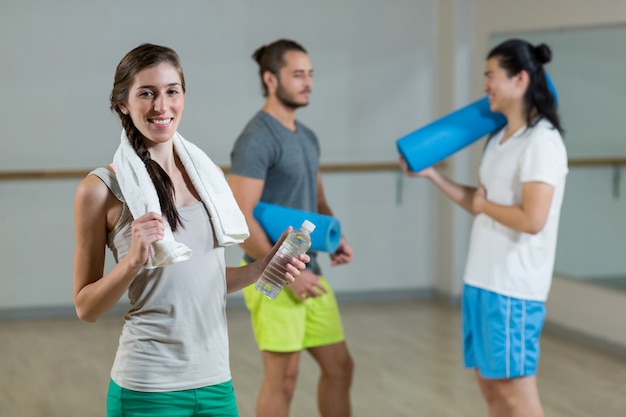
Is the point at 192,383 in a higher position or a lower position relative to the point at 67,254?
higher

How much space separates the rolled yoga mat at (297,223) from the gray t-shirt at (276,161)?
3.9 inches

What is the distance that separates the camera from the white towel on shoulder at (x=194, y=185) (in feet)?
5.42

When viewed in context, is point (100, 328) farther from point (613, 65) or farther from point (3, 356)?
point (613, 65)

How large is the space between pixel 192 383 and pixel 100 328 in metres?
4.01

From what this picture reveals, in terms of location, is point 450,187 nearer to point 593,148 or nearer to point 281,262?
point 281,262

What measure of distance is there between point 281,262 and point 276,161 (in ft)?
3.71

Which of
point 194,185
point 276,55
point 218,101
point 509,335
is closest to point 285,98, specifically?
point 276,55

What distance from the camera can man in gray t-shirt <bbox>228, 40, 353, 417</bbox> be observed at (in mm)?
2916

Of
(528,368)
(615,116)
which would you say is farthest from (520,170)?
(615,116)

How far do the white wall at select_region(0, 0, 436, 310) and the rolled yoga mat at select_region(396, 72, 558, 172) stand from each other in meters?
3.02

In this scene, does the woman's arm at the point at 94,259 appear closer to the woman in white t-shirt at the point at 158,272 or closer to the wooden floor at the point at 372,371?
the woman in white t-shirt at the point at 158,272

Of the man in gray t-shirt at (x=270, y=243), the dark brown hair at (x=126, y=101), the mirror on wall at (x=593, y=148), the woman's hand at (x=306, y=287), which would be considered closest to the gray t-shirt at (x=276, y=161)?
the man in gray t-shirt at (x=270, y=243)

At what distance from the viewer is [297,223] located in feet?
9.11

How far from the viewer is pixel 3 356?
4.91m
